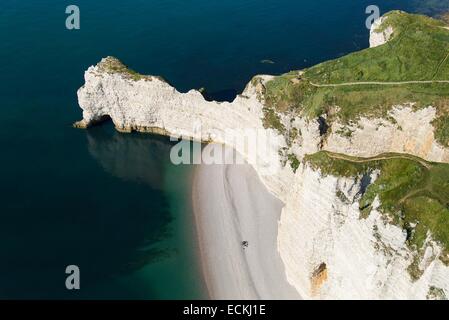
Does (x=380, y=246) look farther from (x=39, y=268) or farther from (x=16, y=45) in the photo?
(x=16, y=45)

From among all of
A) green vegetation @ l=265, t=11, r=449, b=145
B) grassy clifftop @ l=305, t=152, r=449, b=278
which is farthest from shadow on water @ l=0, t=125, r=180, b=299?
grassy clifftop @ l=305, t=152, r=449, b=278

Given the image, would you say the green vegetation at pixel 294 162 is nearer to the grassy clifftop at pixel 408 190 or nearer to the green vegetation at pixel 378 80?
the green vegetation at pixel 378 80

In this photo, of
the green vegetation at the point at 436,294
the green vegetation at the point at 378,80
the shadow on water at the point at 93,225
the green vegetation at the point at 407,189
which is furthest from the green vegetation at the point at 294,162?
the green vegetation at the point at 436,294

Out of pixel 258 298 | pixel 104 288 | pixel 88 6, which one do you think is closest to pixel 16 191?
pixel 104 288

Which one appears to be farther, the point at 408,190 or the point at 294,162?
the point at 294,162

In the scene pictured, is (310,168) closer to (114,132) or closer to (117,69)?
(117,69)

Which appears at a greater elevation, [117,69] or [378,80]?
[117,69]

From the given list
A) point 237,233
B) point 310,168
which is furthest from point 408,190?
point 237,233
